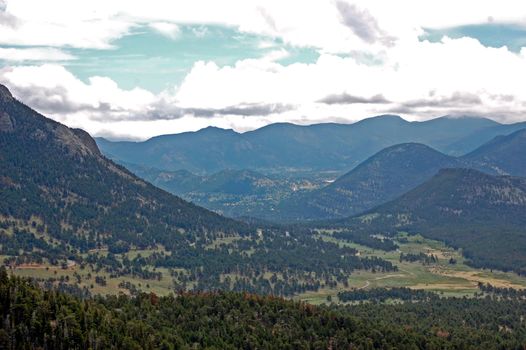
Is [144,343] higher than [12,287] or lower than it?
lower

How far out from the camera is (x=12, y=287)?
648 feet

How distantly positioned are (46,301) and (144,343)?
31371 millimetres

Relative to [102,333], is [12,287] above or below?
above

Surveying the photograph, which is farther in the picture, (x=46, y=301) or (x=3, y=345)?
(x=46, y=301)

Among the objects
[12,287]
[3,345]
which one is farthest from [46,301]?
[3,345]

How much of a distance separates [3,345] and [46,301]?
2742 cm

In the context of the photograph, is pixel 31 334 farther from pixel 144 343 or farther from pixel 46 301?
pixel 144 343

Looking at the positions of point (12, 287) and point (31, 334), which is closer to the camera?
point (31, 334)

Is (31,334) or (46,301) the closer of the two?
(31,334)

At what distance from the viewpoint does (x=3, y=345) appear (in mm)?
170250

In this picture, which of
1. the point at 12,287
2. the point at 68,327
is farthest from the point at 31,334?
the point at 12,287

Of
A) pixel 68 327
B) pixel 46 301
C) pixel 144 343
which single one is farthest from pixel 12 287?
pixel 144 343

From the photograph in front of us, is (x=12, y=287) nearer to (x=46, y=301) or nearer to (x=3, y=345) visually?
(x=46, y=301)

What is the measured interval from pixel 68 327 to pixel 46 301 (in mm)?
15377
